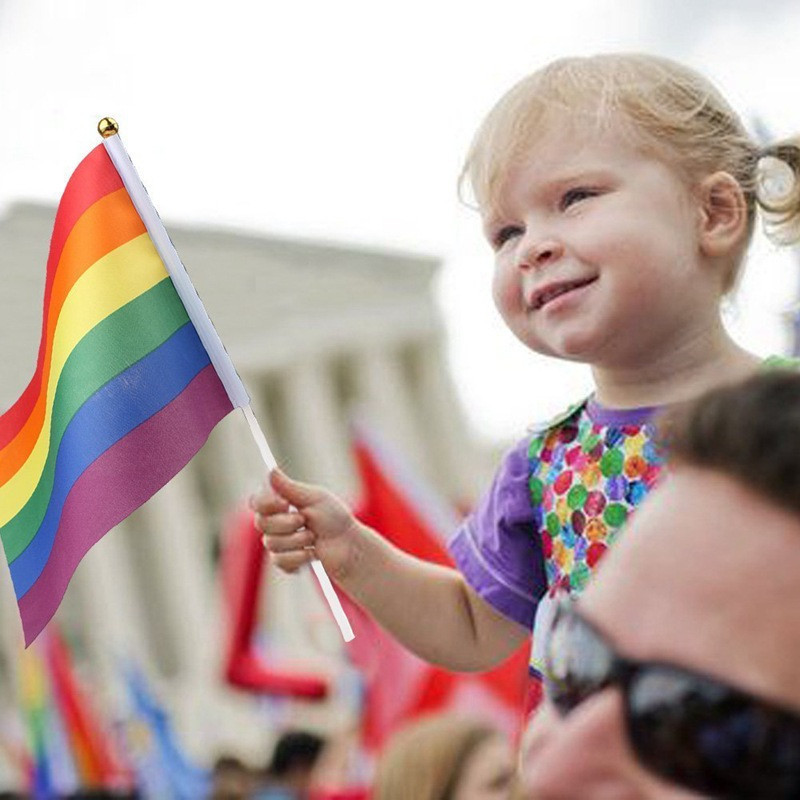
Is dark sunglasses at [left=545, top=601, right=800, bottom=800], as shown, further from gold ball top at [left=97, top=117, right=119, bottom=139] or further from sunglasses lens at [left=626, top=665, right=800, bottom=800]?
gold ball top at [left=97, top=117, right=119, bottom=139]

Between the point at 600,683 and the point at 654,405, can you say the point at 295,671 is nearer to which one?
the point at 654,405

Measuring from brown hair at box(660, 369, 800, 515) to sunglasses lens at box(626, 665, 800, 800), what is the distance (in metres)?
0.10

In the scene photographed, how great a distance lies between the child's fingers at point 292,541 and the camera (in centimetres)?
189

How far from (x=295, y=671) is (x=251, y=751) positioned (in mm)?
23353

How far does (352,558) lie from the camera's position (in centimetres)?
190

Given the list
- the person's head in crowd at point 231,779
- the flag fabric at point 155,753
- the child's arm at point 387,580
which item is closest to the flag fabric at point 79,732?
the flag fabric at point 155,753

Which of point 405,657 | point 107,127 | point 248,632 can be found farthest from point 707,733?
point 248,632

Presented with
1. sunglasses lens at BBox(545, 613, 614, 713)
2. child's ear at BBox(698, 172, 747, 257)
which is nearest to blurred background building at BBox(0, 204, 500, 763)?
child's ear at BBox(698, 172, 747, 257)

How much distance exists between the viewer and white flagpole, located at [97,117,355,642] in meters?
2.12

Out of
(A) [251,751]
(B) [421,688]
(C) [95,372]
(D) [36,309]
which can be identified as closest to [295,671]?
(B) [421,688]

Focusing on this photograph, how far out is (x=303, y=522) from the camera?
190cm

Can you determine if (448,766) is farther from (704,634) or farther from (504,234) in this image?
(704,634)

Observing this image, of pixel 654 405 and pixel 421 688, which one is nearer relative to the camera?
pixel 654 405

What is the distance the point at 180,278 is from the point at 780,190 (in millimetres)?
662
